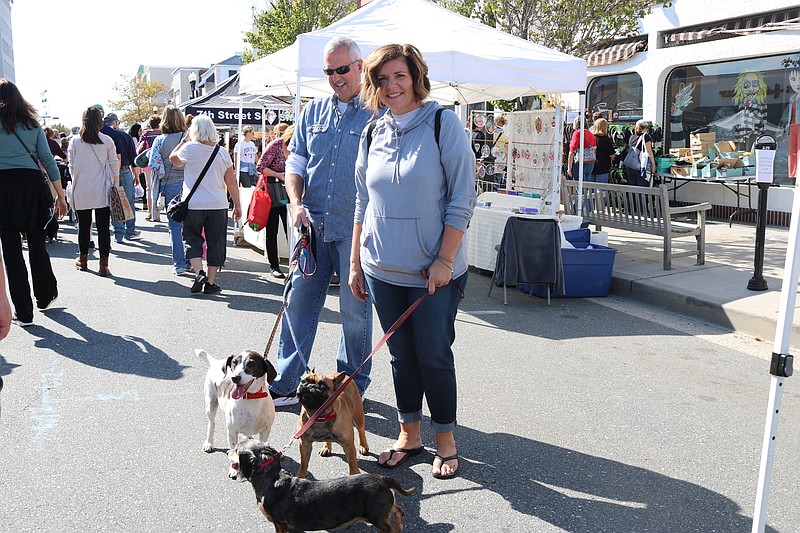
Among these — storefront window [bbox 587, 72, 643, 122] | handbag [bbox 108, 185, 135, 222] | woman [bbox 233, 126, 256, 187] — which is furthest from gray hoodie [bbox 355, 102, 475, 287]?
storefront window [bbox 587, 72, 643, 122]

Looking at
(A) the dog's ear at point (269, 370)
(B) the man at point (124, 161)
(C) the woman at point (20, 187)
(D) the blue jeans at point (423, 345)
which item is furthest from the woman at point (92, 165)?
(D) the blue jeans at point (423, 345)

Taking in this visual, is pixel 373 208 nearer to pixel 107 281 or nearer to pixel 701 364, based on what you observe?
pixel 701 364

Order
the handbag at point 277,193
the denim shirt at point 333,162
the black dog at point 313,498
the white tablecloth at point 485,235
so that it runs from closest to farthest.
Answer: the black dog at point 313,498, the denim shirt at point 333,162, the white tablecloth at point 485,235, the handbag at point 277,193

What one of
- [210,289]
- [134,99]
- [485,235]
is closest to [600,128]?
[485,235]

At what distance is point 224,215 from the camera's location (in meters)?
7.92

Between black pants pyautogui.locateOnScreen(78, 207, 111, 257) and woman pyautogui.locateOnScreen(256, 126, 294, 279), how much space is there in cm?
178

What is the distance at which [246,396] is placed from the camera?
3660mm

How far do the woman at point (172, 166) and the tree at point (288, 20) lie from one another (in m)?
14.1

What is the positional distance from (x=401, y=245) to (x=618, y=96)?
571 inches

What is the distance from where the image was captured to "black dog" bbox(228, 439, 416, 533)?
296 cm

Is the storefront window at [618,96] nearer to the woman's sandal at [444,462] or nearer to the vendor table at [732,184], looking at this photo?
the vendor table at [732,184]

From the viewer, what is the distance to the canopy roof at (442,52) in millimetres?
8039

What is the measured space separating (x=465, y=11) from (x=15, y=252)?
856cm

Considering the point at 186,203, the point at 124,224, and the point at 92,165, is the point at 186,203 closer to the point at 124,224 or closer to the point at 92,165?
the point at 92,165
